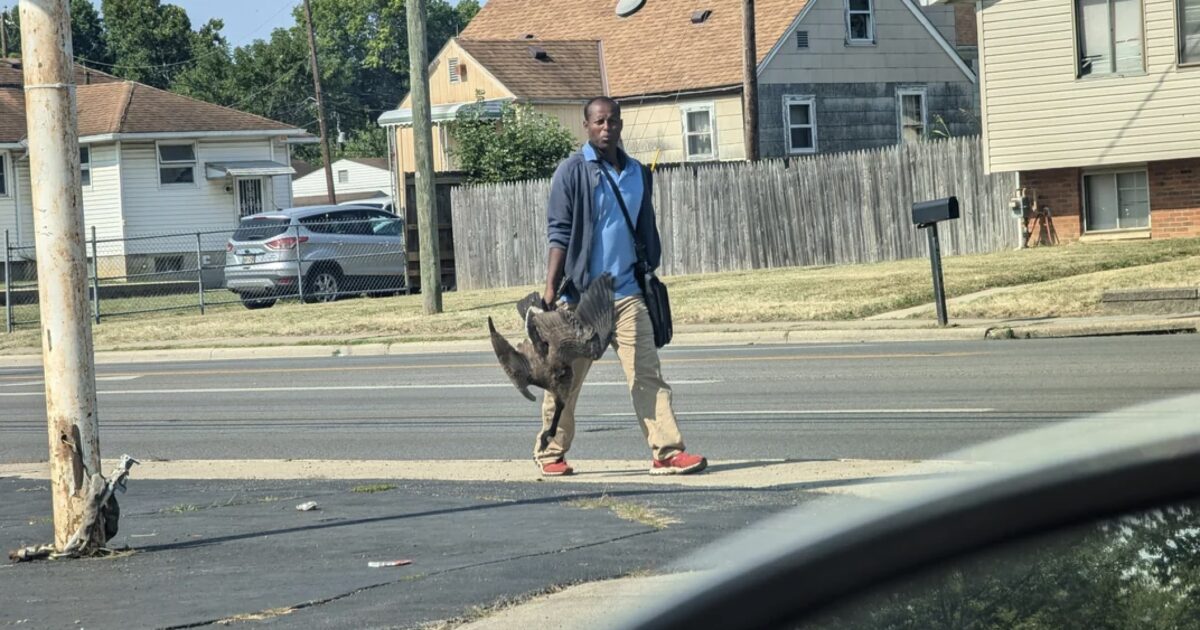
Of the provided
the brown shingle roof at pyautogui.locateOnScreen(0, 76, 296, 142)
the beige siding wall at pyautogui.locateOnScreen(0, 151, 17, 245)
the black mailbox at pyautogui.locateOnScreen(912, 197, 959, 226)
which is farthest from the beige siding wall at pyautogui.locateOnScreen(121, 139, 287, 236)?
the black mailbox at pyautogui.locateOnScreen(912, 197, 959, 226)

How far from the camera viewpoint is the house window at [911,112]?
124 feet

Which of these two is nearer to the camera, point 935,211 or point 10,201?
point 935,211

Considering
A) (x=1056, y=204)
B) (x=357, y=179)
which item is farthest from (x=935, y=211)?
(x=357, y=179)

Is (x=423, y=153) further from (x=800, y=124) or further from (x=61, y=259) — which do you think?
(x=800, y=124)

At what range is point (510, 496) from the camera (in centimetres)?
771

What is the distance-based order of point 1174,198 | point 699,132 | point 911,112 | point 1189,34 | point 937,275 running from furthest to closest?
point 911,112 < point 699,132 < point 1174,198 < point 1189,34 < point 937,275

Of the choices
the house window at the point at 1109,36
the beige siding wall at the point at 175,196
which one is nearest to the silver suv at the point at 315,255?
the house window at the point at 1109,36

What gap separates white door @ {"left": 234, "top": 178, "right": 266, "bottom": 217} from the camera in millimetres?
45531

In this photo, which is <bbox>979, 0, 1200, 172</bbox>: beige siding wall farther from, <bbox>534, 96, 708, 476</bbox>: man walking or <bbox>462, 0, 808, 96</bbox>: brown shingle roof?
<bbox>534, 96, 708, 476</bbox>: man walking

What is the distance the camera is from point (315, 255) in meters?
27.3

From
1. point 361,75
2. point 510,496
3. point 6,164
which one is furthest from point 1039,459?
point 361,75

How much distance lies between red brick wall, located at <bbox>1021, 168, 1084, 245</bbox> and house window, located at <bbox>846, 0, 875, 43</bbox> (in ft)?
42.3

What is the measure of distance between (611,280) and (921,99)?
31.4 metres

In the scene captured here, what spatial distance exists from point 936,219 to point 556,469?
8286 mm
